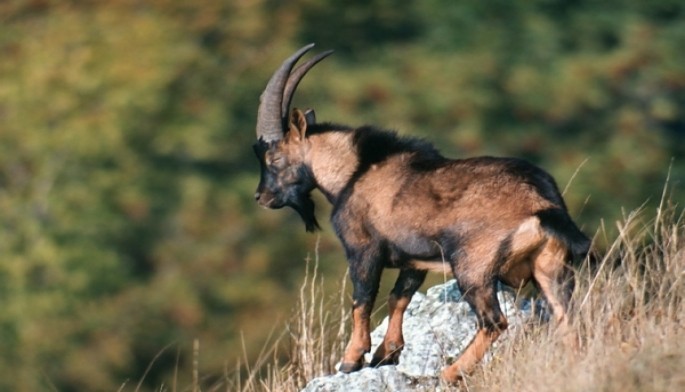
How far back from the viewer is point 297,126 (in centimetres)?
1008

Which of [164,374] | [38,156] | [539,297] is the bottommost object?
[164,374]

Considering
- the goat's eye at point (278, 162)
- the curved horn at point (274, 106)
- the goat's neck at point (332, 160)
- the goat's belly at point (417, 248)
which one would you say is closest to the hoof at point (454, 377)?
the goat's belly at point (417, 248)

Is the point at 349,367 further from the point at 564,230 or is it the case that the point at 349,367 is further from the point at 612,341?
the point at 612,341

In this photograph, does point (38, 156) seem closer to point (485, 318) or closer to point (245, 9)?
point (245, 9)

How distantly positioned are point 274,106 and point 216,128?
29.9 m

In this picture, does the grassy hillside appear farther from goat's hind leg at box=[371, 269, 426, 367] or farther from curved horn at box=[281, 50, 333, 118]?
curved horn at box=[281, 50, 333, 118]

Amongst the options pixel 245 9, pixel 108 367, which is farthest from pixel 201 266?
pixel 245 9

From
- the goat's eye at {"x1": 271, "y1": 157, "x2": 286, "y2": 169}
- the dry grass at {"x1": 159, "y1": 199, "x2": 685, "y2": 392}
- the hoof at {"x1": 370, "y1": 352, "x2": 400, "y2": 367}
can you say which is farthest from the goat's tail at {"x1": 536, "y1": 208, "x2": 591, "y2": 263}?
the goat's eye at {"x1": 271, "y1": 157, "x2": 286, "y2": 169}

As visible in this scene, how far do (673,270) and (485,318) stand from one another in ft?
3.50

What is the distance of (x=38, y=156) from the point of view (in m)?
37.9

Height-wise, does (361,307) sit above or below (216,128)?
above

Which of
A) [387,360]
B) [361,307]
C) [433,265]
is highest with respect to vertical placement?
[433,265]

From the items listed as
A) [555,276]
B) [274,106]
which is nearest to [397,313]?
[555,276]

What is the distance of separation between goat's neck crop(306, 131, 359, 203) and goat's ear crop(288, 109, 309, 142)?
62mm
